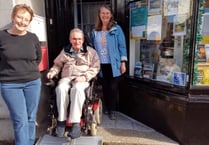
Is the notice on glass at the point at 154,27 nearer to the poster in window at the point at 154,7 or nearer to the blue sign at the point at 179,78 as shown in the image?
the poster in window at the point at 154,7

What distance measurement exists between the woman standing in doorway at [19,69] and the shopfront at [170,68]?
1.39 m

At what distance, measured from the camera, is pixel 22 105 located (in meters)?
2.01

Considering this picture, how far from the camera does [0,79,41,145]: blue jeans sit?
195 cm

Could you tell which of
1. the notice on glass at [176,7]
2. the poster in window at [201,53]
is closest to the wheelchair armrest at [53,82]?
the notice on glass at [176,7]

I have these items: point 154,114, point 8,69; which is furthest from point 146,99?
point 8,69

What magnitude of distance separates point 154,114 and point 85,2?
2299 millimetres

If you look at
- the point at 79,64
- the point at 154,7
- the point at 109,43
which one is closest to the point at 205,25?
the point at 154,7

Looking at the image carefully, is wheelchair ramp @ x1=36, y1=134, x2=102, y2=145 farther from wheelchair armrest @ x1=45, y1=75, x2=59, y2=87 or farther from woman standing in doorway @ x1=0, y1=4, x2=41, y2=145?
wheelchair armrest @ x1=45, y1=75, x2=59, y2=87

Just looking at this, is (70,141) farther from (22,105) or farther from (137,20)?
(137,20)

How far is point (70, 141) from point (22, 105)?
2.31 ft

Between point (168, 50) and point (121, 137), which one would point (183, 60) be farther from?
point (121, 137)

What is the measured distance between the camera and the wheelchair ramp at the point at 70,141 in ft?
7.71

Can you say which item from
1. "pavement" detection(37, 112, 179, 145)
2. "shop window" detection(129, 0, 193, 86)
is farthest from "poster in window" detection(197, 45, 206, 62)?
"pavement" detection(37, 112, 179, 145)

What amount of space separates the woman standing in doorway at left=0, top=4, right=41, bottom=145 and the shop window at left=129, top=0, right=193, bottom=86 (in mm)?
1405
